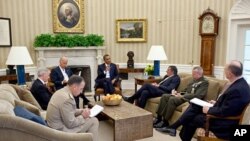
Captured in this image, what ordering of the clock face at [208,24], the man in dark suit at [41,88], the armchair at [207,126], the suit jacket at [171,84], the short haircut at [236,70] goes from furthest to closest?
1. the clock face at [208,24]
2. the suit jacket at [171,84]
3. the man in dark suit at [41,88]
4. the short haircut at [236,70]
5. the armchair at [207,126]

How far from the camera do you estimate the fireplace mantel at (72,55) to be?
20.5 ft

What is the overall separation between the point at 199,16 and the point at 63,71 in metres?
3.73

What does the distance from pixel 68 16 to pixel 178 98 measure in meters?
4.07

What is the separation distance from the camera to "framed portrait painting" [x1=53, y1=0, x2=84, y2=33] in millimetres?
6410

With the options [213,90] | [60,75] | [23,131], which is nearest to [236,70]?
[213,90]

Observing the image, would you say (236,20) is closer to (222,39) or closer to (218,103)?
(222,39)

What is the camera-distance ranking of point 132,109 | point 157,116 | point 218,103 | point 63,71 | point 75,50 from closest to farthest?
point 218,103 → point 132,109 → point 157,116 → point 63,71 → point 75,50

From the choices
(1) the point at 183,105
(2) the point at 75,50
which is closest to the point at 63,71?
(2) the point at 75,50

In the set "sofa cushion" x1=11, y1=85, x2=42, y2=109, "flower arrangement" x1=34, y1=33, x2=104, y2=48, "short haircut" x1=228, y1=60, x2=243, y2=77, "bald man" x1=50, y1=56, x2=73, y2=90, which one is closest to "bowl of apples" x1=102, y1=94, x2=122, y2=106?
"sofa cushion" x1=11, y1=85, x2=42, y2=109

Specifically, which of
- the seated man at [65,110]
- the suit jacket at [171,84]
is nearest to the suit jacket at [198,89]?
the suit jacket at [171,84]

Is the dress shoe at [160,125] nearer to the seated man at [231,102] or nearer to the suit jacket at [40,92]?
the seated man at [231,102]

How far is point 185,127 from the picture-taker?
10.6 ft

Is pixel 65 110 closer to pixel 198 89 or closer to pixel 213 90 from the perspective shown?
pixel 198 89

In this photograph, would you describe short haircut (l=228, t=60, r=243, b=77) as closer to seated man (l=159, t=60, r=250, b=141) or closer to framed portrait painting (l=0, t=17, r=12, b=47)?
seated man (l=159, t=60, r=250, b=141)
